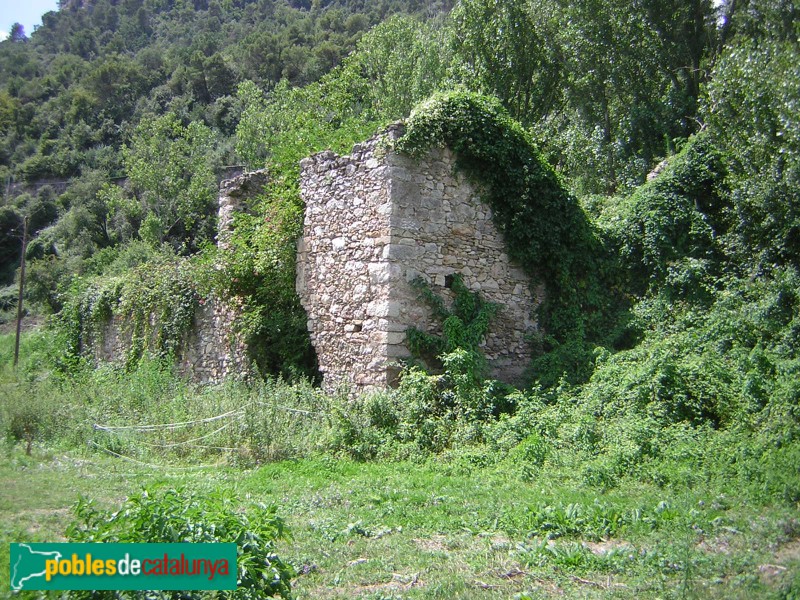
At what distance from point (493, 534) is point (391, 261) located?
16.6 feet

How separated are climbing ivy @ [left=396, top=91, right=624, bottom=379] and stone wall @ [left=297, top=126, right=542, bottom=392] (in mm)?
264

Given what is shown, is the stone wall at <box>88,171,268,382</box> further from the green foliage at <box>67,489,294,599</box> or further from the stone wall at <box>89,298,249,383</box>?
the green foliage at <box>67,489,294,599</box>

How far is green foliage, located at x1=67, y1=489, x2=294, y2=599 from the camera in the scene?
3.31 meters

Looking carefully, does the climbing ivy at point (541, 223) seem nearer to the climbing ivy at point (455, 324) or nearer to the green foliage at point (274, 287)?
the climbing ivy at point (455, 324)

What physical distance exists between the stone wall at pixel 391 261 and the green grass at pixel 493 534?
10.2ft

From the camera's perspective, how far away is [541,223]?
10.4 metres

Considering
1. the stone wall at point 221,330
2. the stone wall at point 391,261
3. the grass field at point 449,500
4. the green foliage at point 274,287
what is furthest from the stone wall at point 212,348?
the grass field at point 449,500

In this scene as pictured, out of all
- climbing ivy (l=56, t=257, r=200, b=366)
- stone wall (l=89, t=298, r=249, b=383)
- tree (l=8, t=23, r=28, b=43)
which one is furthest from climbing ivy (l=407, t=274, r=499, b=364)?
tree (l=8, t=23, r=28, b=43)

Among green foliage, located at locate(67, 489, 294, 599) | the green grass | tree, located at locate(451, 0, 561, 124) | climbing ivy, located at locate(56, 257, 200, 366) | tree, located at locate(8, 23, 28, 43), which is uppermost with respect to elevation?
tree, located at locate(8, 23, 28, 43)

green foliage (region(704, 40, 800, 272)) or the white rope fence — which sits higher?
green foliage (region(704, 40, 800, 272))

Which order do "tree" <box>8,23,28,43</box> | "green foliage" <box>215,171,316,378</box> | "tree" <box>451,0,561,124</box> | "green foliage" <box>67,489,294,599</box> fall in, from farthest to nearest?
1. "tree" <box>8,23,28,43</box>
2. "tree" <box>451,0,561,124</box>
3. "green foliage" <box>215,171,316,378</box>
4. "green foliage" <box>67,489,294,599</box>

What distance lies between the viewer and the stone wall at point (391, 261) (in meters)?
9.58

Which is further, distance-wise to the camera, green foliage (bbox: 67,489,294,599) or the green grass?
the green grass

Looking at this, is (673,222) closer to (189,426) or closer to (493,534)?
(493,534)
